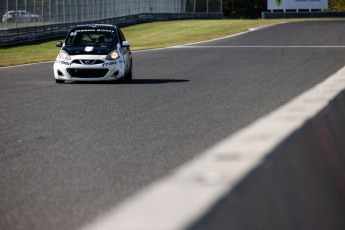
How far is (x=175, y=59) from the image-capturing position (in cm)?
3553

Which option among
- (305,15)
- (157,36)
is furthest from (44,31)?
(305,15)

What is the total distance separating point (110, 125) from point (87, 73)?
1019cm

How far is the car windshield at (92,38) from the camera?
24.2 meters

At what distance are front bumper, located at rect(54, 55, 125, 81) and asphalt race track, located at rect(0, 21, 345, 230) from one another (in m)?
0.31

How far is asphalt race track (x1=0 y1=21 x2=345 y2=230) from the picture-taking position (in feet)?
25.0

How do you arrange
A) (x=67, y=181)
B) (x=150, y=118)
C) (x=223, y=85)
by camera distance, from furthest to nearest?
(x=223, y=85) → (x=150, y=118) → (x=67, y=181)

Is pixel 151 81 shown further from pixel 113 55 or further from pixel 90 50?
pixel 90 50

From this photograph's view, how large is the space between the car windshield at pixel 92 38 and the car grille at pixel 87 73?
3.24ft

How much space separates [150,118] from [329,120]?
826 centimetres

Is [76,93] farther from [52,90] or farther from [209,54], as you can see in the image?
[209,54]

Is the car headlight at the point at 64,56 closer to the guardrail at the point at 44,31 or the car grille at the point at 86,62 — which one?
the car grille at the point at 86,62

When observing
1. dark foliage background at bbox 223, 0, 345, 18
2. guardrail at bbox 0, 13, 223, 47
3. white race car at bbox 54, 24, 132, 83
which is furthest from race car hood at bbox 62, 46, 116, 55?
dark foliage background at bbox 223, 0, 345, 18

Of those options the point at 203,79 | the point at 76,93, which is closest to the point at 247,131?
the point at 76,93

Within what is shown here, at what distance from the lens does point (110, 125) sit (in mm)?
13344
